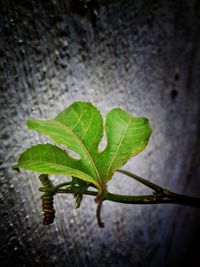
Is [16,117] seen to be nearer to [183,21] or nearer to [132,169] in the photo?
[132,169]

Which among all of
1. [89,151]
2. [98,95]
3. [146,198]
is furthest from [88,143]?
[98,95]

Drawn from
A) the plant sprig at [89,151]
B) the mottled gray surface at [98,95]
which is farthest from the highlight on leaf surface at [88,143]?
the mottled gray surface at [98,95]

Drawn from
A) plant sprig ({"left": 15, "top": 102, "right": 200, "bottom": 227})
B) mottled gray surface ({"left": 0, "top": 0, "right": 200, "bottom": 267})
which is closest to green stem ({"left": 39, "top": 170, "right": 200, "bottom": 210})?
plant sprig ({"left": 15, "top": 102, "right": 200, "bottom": 227})

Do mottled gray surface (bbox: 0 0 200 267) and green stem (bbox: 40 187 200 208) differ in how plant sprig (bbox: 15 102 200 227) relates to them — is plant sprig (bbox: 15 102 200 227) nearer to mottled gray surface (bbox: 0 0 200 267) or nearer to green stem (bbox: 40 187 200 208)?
green stem (bbox: 40 187 200 208)

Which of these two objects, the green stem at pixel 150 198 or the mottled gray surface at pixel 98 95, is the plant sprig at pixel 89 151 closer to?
the green stem at pixel 150 198

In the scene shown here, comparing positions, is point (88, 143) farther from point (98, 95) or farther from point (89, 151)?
point (98, 95)
